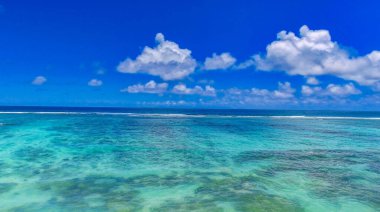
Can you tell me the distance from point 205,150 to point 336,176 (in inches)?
312

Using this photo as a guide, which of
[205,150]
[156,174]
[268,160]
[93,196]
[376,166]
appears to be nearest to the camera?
[93,196]

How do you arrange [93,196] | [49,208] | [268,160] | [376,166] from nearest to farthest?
[49,208], [93,196], [376,166], [268,160]

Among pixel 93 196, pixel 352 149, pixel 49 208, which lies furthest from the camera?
pixel 352 149

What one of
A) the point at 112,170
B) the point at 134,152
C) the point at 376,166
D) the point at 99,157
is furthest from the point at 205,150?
the point at 376,166

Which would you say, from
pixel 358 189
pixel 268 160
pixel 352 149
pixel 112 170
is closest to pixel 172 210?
pixel 112 170

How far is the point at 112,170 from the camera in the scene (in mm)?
12305

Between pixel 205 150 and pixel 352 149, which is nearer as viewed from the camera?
pixel 205 150

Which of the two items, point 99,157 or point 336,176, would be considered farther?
point 99,157

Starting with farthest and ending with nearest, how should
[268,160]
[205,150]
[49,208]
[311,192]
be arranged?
[205,150], [268,160], [311,192], [49,208]

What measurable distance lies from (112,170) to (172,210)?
5060 mm

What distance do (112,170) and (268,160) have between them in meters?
7.28

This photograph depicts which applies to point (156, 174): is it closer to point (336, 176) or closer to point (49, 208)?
point (49, 208)

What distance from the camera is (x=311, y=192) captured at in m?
9.69

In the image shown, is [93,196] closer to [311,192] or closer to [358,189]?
[311,192]
